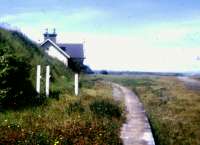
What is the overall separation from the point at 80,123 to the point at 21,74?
5.42 meters

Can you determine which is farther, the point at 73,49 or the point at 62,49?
the point at 73,49

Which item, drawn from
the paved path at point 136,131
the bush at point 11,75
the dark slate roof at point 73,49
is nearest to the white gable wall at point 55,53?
the dark slate roof at point 73,49

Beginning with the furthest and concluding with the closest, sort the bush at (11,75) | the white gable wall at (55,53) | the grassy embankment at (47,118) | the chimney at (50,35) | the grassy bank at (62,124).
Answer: the chimney at (50,35) → the white gable wall at (55,53) → the bush at (11,75) → the grassy embankment at (47,118) → the grassy bank at (62,124)

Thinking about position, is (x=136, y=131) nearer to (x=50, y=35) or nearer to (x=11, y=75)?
(x=11, y=75)

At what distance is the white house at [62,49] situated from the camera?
6347 centimetres

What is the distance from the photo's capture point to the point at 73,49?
73625mm

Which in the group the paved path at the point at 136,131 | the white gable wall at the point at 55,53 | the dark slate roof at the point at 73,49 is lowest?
the paved path at the point at 136,131

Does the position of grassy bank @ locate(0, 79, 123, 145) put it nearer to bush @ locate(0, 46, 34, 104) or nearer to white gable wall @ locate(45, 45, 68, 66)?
bush @ locate(0, 46, 34, 104)

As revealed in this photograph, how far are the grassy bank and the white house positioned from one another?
44345mm

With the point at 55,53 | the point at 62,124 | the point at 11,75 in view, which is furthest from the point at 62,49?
the point at 62,124

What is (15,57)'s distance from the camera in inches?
740

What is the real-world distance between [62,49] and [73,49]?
278cm

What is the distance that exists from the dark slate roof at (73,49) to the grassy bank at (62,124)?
175ft

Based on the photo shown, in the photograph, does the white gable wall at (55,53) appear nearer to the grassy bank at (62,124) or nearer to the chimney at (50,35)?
the chimney at (50,35)
